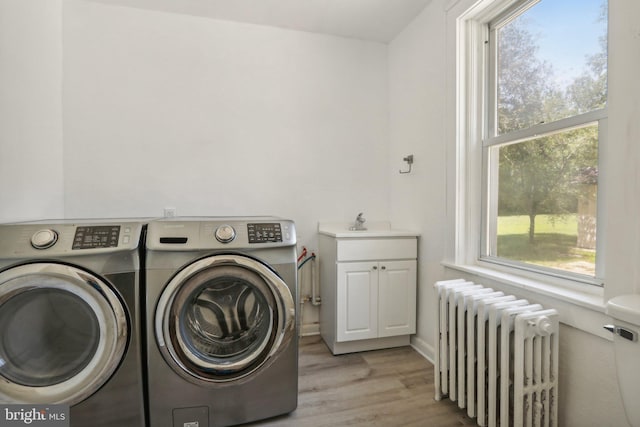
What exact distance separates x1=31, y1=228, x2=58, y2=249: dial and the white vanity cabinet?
149cm

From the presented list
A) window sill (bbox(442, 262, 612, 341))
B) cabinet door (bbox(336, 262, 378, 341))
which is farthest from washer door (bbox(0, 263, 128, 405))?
window sill (bbox(442, 262, 612, 341))

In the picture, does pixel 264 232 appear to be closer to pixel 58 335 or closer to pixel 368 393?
pixel 58 335

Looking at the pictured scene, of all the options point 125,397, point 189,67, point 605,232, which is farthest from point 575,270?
point 189,67

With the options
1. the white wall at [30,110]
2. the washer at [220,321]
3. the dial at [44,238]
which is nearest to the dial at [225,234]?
the washer at [220,321]

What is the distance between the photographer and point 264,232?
5.02 feet

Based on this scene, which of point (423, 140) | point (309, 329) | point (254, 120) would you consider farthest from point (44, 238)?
point (423, 140)

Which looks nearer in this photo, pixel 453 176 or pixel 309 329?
pixel 453 176

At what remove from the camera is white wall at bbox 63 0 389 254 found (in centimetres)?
215

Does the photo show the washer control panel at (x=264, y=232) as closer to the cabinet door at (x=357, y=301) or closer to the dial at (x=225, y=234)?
the dial at (x=225, y=234)

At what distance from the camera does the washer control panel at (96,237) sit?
4.29ft

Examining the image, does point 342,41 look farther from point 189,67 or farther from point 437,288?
point 437,288

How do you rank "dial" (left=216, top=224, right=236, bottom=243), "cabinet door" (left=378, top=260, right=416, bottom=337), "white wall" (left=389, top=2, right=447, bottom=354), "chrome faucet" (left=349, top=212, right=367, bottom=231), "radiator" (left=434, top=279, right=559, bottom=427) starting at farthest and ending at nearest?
"chrome faucet" (left=349, top=212, right=367, bottom=231), "cabinet door" (left=378, top=260, right=416, bottom=337), "white wall" (left=389, top=2, right=447, bottom=354), "dial" (left=216, top=224, right=236, bottom=243), "radiator" (left=434, top=279, right=559, bottom=427)

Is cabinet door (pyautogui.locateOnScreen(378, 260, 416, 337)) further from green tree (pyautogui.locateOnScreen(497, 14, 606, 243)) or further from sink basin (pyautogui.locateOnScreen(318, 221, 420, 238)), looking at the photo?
green tree (pyautogui.locateOnScreen(497, 14, 606, 243))

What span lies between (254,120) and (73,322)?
175 centimetres
